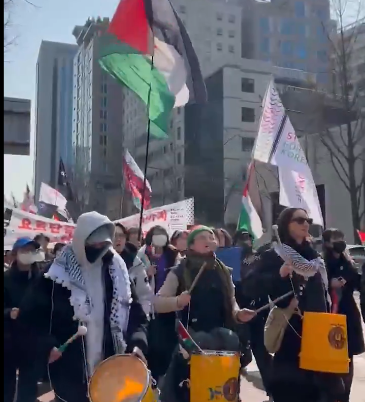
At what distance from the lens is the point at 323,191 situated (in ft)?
111

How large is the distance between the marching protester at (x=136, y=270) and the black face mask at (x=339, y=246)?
1976 mm

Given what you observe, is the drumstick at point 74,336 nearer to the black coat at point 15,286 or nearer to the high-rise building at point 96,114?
the black coat at point 15,286

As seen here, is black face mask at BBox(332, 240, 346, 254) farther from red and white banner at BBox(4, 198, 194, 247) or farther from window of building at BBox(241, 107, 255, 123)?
window of building at BBox(241, 107, 255, 123)

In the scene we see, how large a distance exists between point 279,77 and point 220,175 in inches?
647

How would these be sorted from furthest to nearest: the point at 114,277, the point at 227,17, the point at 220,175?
the point at 227,17
the point at 220,175
the point at 114,277

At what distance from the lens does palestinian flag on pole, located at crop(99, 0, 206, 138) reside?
7.57m

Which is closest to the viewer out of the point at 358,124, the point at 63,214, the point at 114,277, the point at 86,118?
the point at 114,277

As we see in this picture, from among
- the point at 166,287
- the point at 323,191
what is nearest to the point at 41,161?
the point at 323,191

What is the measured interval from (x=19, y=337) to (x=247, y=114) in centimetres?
6253

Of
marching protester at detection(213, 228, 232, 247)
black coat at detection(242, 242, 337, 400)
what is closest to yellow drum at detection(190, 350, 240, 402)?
black coat at detection(242, 242, 337, 400)

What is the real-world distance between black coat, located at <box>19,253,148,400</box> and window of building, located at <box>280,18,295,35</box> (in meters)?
96.0

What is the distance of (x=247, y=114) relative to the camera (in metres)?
65.3

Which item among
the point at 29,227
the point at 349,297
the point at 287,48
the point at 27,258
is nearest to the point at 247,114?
the point at 287,48

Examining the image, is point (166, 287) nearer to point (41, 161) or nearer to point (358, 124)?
point (358, 124)
